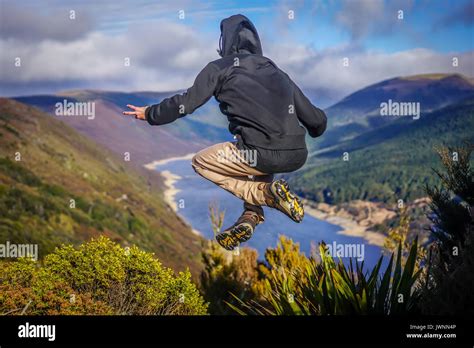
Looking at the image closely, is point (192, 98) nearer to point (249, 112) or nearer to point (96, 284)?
point (249, 112)

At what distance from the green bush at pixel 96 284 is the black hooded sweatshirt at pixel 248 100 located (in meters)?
1.47

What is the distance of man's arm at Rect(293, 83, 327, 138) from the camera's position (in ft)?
16.2

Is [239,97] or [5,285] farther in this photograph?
[5,285]

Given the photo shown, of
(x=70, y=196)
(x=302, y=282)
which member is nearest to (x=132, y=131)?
(x=70, y=196)

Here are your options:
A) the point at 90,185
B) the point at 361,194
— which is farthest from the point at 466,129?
the point at 90,185

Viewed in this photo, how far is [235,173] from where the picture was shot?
16.6 feet

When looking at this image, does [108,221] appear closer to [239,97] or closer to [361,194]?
[239,97]

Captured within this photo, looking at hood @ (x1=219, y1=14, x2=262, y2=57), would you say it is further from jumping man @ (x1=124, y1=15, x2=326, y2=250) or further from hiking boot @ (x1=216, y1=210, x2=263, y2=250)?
hiking boot @ (x1=216, y1=210, x2=263, y2=250)

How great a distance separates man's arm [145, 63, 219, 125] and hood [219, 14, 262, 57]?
0.32 metres

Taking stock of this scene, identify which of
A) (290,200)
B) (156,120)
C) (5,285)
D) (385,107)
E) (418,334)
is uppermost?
(385,107)

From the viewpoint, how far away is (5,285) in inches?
212

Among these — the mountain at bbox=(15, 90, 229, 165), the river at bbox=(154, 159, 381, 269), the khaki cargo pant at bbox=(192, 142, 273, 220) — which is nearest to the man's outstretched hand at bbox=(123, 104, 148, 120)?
the khaki cargo pant at bbox=(192, 142, 273, 220)

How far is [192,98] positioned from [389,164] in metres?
80.9

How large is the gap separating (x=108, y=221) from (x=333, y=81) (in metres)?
15.1
